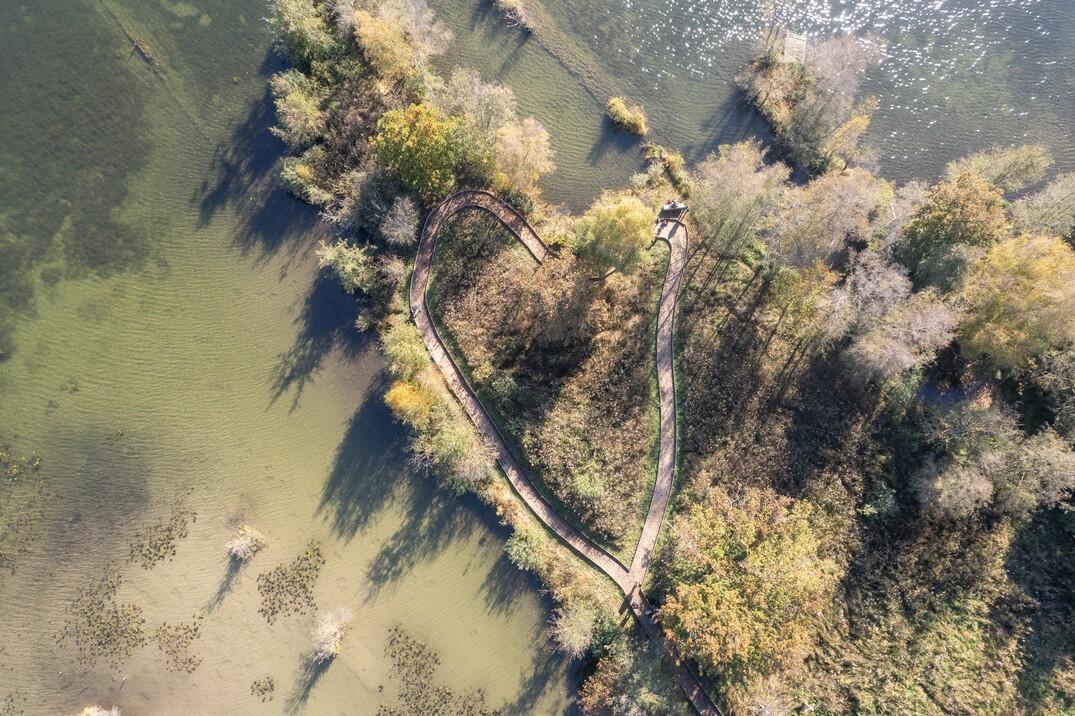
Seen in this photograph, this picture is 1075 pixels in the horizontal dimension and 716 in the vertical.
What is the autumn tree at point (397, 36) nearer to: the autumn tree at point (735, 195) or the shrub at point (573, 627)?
the autumn tree at point (735, 195)

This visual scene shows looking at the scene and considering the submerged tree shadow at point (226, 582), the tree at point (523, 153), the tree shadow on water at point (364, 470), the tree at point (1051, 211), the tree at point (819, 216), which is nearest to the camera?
the tree at point (819, 216)

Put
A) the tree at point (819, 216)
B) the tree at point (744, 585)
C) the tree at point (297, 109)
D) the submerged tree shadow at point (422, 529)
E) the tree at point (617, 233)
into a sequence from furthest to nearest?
the tree at point (297, 109) → the submerged tree shadow at point (422, 529) → the tree at point (819, 216) → the tree at point (617, 233) → the tree at point (744, 585)

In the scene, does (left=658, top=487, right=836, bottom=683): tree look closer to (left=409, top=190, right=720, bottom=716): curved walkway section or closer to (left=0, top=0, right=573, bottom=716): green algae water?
(left=409, top=190, right=720, bottom=716): curved walkway section

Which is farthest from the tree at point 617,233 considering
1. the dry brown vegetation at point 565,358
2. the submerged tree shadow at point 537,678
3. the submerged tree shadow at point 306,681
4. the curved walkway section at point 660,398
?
the submerged tree shadow at point 306,681

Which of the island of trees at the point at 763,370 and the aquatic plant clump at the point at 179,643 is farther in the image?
the aquatic plant clump at the point at 179,643

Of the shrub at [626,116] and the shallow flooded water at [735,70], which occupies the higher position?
the shallow flooded water at [735,70]

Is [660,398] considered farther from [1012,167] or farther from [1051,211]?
[1012,167]

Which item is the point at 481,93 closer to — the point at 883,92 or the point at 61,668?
the point at 883,92
